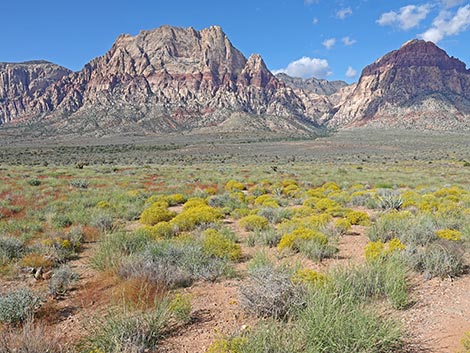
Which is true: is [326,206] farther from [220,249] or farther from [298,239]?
[220,249]

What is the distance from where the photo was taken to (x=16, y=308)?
4219mm

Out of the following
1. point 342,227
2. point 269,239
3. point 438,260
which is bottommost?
point 269,239

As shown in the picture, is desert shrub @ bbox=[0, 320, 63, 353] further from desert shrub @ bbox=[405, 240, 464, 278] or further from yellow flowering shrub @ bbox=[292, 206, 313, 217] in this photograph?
yellow flowering shrub @ bbox=[292, 206, 313, 217]

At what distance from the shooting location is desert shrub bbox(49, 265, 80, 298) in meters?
5.23

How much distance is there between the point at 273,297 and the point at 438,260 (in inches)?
139

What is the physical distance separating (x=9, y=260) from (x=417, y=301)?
318 inches

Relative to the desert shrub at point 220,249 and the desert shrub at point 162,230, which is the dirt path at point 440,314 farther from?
the desert shrub at point 162,230

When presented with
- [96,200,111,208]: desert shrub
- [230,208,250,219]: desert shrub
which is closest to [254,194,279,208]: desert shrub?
[230,208,250,219]: desert shrub

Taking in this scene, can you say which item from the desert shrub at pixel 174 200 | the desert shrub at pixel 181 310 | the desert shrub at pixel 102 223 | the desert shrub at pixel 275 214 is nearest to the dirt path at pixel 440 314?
the desert shrub at pixel 181 310

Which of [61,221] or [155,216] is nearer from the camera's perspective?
[61,221]

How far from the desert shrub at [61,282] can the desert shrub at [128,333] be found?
1821 mm

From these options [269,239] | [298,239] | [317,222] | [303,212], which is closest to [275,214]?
[303,212]

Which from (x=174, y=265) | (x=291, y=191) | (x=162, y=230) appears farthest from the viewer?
(x=291, y=191)

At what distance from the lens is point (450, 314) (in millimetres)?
4328
